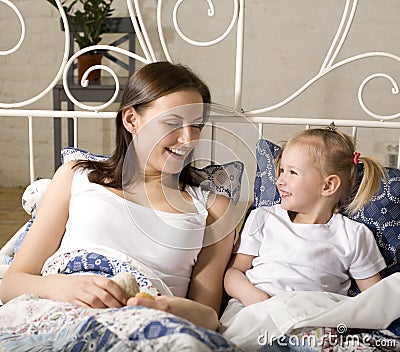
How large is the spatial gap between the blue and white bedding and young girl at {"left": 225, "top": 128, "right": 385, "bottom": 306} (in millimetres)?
253

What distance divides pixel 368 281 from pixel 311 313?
25cm

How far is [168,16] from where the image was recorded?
11.7 ft

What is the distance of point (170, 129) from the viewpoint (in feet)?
4.93

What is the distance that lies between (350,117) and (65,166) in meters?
2.18

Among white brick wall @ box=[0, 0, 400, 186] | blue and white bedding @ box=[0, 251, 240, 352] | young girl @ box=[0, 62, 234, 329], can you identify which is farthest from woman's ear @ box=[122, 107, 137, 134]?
white brick wall @ box=[0, 0, 400, 186]

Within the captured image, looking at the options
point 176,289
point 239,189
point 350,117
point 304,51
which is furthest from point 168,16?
point 176,289

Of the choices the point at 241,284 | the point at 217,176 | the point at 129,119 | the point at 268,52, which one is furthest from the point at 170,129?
the point at 268,52

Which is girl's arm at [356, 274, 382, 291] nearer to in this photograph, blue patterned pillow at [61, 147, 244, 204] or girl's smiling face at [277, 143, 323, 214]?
girl's smiling face at [277, 143, 323, 214]

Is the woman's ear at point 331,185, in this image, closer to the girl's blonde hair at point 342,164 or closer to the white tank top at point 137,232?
the girl's blonde hair at point 342,164

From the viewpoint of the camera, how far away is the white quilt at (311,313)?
4.28 feet

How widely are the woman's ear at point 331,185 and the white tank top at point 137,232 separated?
0.28m

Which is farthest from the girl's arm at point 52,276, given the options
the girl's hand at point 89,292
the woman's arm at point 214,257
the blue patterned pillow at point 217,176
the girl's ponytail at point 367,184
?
the girl's ponytail at point 367,184

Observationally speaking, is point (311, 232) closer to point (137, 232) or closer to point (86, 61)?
point (137, 232)

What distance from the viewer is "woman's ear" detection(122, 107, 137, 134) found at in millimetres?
1568
